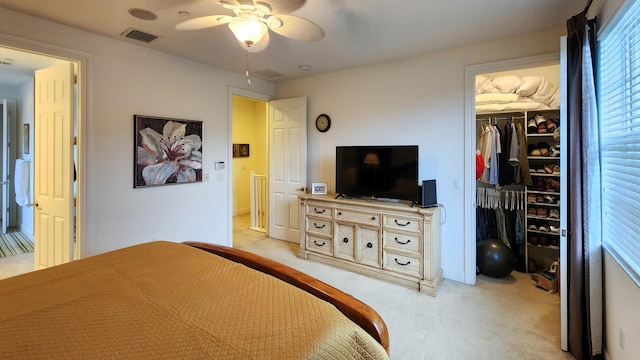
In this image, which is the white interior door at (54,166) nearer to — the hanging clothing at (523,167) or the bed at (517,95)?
the bed at (517,95)

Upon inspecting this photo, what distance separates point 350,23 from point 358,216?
1.95 m

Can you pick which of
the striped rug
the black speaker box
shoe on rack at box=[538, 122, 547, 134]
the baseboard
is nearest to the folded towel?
the striped rug

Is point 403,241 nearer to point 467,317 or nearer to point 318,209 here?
point 467,317

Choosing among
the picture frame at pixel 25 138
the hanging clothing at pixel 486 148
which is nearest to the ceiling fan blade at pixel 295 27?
the hanging clothing at pixel 486 148

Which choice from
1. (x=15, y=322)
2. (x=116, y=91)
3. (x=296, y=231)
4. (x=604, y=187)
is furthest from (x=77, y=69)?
(x=604, y=187)

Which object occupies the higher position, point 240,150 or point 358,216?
point 240,150

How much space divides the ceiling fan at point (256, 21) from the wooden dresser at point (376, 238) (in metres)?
1.96

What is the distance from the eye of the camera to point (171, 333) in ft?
3.20

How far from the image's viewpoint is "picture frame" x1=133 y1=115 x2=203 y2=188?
9.92ft

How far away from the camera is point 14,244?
14.1ft

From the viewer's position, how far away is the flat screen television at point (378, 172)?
3.18 meters

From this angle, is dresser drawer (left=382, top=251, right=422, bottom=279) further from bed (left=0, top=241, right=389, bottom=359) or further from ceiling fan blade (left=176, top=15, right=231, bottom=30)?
ceiling fan blade (left=176, top=15, right=231, bottom=30)

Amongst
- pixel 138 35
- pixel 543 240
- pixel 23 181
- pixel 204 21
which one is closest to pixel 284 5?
pixel 204 21

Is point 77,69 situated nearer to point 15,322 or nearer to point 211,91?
point 211,91
